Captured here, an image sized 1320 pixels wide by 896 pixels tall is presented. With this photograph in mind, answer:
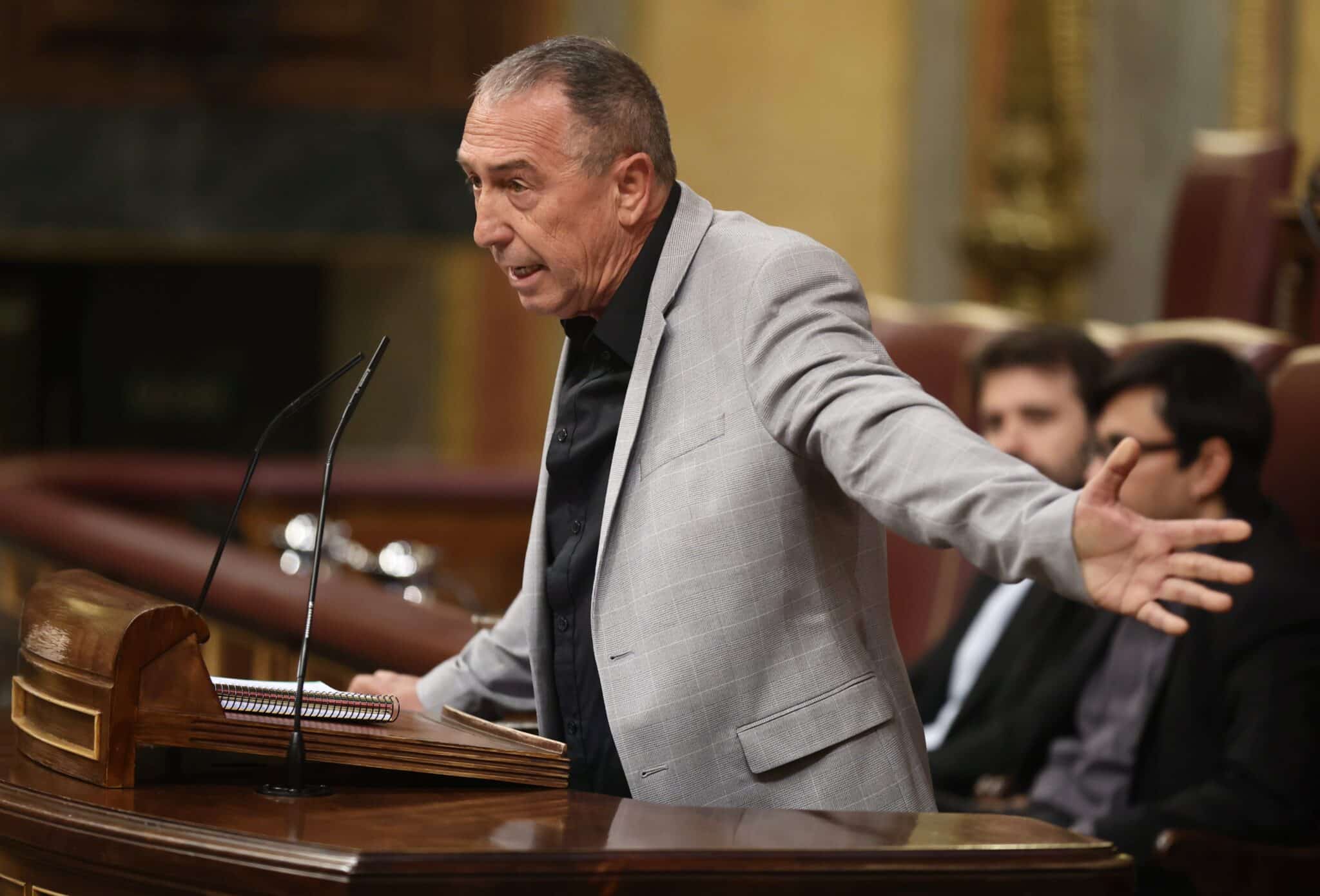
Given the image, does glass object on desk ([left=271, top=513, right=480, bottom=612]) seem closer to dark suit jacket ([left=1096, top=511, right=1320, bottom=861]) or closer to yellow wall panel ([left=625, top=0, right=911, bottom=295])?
dark suit jacket ([left=1096, top=511, right=1320, bottom=861])

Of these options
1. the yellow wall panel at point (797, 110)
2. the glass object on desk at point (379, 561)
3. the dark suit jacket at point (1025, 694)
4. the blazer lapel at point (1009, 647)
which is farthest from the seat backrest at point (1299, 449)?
the yellow wall panel at point (797, 110)

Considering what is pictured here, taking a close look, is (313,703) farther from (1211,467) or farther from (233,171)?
(233,171)

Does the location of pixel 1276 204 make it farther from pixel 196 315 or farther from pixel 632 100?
pixel 196 315

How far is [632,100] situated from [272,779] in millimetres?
726

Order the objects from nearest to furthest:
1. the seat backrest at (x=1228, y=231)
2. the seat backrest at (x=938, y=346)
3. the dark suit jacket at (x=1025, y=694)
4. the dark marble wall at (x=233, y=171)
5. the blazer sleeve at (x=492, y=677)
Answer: the blazer sleeve at (x=492, y=677)
the dark suit jacket at (x=1025, y=694)
the seat backrest at (x=938, y=346)
the seat backrest at (x=1228, y=231)
the dark marble wall at (x=233, y=171)

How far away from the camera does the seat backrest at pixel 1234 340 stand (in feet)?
9.91

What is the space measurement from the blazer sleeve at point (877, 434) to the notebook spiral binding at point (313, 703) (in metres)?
0.43

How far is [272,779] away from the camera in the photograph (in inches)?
61.8

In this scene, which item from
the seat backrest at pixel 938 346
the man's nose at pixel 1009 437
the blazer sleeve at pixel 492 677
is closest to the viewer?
the blazer sleeve at pixel 492 677

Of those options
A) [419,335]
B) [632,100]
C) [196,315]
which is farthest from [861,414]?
[196,315]

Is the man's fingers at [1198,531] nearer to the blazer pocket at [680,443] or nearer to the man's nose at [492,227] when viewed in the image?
the blazer pocket at [680,443]

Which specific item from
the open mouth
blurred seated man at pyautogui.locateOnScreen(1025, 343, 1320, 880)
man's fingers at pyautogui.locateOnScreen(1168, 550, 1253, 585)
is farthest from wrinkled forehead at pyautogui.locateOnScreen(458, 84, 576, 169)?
blurred seated man at pyautogui.locateOnScreen(1025, 343, 1320, 880)

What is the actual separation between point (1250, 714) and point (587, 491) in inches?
42.1

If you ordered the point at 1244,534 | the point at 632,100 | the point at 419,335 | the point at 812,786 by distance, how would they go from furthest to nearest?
the point at 419,335 → the point at 632,100 → the point at 812,786 → the point at 1244,534
